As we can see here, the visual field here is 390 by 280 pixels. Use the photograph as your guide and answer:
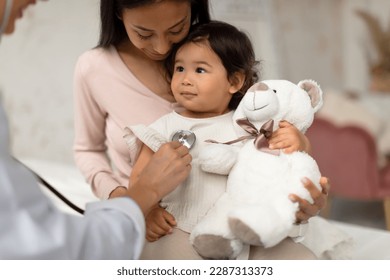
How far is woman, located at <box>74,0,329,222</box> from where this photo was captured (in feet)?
3.15

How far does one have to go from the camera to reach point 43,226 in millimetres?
687

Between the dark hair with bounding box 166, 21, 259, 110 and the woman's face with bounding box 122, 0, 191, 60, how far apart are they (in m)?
0.02

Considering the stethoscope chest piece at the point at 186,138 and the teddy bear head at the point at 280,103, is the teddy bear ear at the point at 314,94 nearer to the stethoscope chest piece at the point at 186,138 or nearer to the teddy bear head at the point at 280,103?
the teddy bear head at the point at 280,103

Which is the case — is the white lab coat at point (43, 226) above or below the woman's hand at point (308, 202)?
above

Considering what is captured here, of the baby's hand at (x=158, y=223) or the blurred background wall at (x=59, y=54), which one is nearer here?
the baby's hand at (x=158, y=223)

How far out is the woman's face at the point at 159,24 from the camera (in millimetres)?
938

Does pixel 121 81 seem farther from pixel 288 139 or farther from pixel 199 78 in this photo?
pixel 288 139

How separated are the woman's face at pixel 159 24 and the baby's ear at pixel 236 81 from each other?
118 millimetres

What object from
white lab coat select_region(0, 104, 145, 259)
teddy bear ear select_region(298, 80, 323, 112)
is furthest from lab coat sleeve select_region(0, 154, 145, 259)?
teddy bear ear select_region(298, 80, 323, 112)

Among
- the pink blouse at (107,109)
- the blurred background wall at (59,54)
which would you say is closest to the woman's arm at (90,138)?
the pink blouse at (107,109)

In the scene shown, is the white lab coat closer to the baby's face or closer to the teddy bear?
the teddy bear

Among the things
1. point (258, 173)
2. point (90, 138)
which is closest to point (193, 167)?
point (258, 173)
